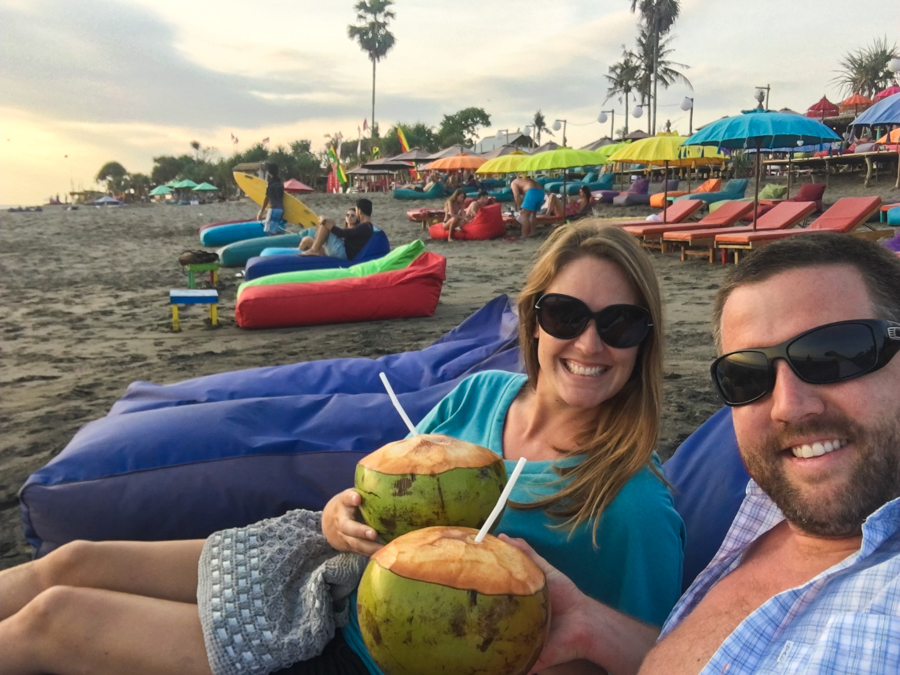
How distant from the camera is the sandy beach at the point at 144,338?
453cm

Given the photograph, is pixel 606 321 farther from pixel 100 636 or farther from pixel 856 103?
pixel 856 103

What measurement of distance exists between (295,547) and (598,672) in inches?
32.6

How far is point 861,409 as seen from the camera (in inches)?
44.3

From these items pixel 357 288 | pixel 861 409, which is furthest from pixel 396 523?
pixel 357 288

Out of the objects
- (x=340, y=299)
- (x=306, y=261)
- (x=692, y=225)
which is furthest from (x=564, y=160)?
(x=340, y=299)

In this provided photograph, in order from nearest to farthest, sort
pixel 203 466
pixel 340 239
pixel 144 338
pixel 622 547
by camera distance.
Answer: pixel 622 547
pixel 203 466
pixel 144 338
pixel 340 239

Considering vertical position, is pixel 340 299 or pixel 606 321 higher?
pixel 606 321

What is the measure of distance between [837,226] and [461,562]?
1190cm

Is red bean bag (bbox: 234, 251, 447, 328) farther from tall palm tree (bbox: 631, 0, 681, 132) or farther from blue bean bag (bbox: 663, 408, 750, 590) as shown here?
tall palm tree (bbox: 631, 0, 681, 132)

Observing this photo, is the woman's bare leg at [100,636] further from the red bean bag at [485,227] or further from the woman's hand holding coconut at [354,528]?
the red bean bag at [485,227]

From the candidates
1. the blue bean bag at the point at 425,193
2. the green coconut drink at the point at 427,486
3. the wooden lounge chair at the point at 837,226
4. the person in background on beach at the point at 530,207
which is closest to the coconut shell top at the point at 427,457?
the green coconut drink at the point at 427,486

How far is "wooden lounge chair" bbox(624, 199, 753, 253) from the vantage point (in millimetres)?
12633

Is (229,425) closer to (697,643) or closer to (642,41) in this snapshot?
(697,643)

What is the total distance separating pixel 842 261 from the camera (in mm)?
1218
